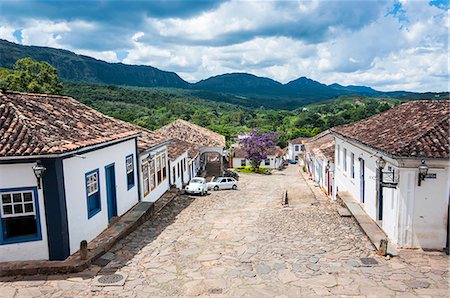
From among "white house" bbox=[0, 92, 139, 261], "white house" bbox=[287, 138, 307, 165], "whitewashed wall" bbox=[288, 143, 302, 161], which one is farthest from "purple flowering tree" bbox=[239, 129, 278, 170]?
"white house" bbox=[0, 92, 139, 261]

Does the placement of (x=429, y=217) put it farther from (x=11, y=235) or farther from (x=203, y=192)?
(x=203, y=192)

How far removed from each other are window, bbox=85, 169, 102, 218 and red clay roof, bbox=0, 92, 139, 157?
3.14 ft

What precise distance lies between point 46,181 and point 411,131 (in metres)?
9.72

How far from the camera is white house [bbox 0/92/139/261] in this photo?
8133 mm

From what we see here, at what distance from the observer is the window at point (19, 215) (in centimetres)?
826

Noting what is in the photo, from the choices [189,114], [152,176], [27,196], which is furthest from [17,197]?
[189,114]

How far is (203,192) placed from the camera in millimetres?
23219

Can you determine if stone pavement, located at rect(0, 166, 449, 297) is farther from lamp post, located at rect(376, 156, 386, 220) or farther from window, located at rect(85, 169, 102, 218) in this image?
window, located at rect(85, 169, 102, 218)

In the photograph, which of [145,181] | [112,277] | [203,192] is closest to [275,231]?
[112,277]

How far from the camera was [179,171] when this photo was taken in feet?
84.7

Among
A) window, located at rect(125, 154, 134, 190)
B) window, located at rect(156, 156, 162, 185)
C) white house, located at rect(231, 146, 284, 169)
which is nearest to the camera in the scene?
window, located at rect(125, 154, 134, 190)

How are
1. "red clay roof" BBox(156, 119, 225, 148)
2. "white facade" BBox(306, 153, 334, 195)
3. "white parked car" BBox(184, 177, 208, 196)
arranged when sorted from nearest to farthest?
1. "white facade" BBox(306, 153, 334, 195)
2. "white parked car" BBox(184, 177, 208, 196)
3. "red clay roof" BBox(156, 119, 225, 148)

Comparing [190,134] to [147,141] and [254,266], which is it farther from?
[254,266]

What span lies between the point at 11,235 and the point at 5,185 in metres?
1.26
